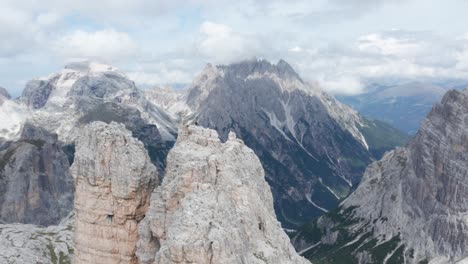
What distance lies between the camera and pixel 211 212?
5512cm

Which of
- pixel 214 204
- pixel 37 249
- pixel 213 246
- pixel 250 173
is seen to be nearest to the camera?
pixel 213 246

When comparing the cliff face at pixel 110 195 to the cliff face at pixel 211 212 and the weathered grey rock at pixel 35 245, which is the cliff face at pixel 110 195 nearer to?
the cliff face at pixel 211 212

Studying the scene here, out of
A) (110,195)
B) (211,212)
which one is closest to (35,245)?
(110,195)

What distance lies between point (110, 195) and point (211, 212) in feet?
71.4

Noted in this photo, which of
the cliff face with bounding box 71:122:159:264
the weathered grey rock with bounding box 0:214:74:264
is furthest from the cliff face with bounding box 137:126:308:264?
the weathered grey rock with bounding box 0:214:74:264

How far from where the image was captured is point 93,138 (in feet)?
242

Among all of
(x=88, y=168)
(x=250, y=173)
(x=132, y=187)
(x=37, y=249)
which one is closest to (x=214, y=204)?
(x=250, y=173)

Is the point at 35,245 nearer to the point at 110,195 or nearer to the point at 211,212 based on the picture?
the point at 110,195

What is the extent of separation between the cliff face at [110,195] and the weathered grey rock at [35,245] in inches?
3026

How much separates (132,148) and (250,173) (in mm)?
17992

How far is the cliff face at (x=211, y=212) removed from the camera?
173ft

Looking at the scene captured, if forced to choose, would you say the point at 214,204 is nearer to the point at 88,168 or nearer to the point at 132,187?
the point at 132,187

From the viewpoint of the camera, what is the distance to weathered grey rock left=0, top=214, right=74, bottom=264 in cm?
14238

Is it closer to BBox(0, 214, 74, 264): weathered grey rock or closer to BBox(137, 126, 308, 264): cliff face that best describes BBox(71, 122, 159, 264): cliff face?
BBox(137, 126, 308, 264): cliff face
